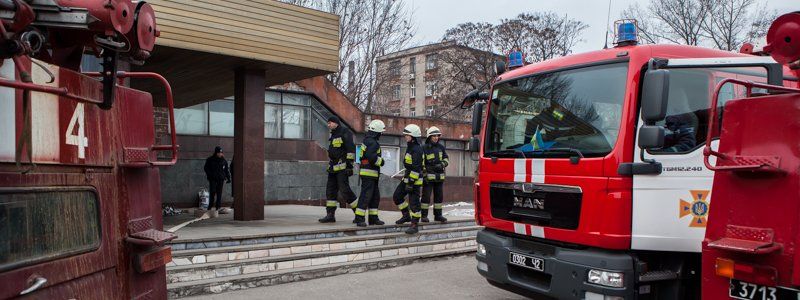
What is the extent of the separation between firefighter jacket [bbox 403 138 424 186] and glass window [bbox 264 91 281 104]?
31.3 ft

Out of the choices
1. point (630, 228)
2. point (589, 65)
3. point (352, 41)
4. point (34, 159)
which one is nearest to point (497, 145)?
point (589, 65)

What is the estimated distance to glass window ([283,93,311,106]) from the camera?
59.9 feet

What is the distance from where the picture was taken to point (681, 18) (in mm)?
27109

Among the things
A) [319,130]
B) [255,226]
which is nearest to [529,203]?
[255,226]

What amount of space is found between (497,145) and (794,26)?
3139 millimetres

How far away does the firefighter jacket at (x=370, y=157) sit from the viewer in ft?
29.9

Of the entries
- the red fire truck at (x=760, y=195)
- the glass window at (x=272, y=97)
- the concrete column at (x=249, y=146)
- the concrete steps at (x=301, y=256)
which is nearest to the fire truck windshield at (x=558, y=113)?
the red fire truck at (x=760, y=195)

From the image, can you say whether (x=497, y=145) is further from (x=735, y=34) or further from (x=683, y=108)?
(x=735, y=34)

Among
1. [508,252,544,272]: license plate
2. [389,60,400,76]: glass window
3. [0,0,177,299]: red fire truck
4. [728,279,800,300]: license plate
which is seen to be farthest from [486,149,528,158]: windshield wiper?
[389,60,400,76]: glass window

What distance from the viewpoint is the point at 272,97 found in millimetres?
17875

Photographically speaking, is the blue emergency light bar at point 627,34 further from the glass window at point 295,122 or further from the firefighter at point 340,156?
the glass window at point 295,122

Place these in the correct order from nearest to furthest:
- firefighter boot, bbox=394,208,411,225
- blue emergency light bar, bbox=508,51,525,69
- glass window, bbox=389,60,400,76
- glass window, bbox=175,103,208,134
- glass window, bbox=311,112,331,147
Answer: blue emergency light bar, bbox=508,51,525,69 < firefighter boot, bbox=394,208,411,225 < glass window, bbox=175,103,208,134 < glass window, bbox=311,112,331,147 < glass window, bbox=389,60,400,76

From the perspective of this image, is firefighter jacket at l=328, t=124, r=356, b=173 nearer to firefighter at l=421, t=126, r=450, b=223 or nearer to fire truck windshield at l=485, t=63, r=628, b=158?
firefighter at l=421, t=126, r=450, b=223

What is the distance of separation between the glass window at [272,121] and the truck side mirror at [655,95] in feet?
48.1
